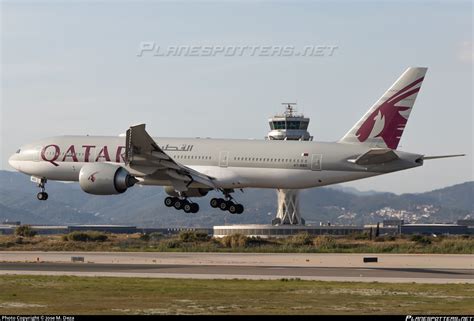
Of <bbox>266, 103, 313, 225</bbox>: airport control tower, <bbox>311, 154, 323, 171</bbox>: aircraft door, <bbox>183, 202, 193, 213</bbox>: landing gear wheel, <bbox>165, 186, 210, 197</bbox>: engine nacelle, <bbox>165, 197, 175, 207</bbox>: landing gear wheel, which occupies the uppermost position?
<bbox>266, 103, 313, 225</bbox>: airport control tower

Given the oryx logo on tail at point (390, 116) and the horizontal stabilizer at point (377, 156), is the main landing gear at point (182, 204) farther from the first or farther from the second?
the horizontal stabilizer at point (377, 156)

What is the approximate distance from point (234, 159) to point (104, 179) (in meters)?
11.0

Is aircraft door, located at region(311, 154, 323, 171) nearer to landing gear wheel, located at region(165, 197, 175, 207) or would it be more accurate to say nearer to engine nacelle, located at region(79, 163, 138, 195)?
landing gear wheel, located at region(165, 197, 175, 207)

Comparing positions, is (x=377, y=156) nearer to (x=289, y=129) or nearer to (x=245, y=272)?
(x=245, y=272)

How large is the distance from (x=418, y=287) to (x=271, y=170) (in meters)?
32.5

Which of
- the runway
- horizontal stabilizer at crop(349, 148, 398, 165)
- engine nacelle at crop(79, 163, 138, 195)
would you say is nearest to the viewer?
the runway

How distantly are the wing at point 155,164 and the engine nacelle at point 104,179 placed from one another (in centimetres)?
160

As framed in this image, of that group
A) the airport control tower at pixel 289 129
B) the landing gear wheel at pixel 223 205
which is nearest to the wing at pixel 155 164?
the landing gear wheel at pixel 223 205

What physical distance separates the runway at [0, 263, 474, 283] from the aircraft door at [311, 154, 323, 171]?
54.3ft

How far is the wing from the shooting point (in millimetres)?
78750

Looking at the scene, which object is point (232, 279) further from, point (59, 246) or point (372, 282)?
point (59, 246)

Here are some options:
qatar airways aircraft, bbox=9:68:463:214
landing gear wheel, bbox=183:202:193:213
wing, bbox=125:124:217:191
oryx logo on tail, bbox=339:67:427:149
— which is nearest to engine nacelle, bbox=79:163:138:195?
qatar airways aircraft, bbox=9:68:463:214

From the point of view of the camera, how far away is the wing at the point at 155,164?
78.8 meters

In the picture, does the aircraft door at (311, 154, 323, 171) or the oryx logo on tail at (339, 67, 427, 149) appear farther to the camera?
the oryx logo on tail at (339, 67, 427, 149)
